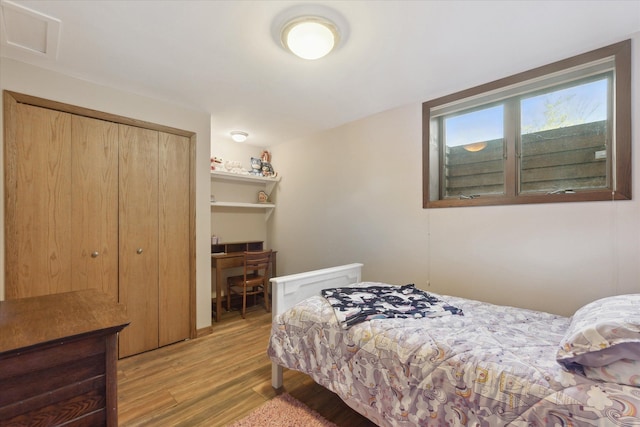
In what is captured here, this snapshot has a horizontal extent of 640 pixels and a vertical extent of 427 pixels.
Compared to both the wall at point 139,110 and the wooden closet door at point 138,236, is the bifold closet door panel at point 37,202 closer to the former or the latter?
the wall at point 139,110

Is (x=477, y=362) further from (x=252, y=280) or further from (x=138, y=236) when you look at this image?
(x=252, y=280)

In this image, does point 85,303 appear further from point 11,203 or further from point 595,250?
point 595,250

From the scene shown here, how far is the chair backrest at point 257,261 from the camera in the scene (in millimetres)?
3375

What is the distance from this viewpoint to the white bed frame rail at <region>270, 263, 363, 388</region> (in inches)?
76.9

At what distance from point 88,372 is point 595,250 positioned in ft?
9.06

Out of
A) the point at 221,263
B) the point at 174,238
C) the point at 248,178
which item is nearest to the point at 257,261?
the point at 221,263

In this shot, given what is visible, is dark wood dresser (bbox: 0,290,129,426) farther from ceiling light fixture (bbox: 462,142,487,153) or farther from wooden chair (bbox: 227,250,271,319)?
ceiling light fixture (bbox: 462,142,487,153)

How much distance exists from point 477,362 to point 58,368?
1.53 m

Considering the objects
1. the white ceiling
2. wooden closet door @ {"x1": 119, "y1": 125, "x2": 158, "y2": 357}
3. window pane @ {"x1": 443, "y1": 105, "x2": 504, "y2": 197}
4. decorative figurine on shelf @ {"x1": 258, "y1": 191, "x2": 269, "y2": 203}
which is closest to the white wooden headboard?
window pane @ {"x1": 443, "y1": 105, "x2": 504, "y2": 197}

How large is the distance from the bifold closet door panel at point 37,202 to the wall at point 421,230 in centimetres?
239

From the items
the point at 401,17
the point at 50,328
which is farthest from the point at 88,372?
the point at 401,17

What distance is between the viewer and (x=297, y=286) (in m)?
2.08

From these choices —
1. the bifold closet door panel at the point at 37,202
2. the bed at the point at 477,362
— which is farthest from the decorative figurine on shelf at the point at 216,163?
the bed at the point at 477,362

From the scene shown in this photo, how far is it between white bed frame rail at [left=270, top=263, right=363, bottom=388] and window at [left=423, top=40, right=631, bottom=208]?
1.10 metres
